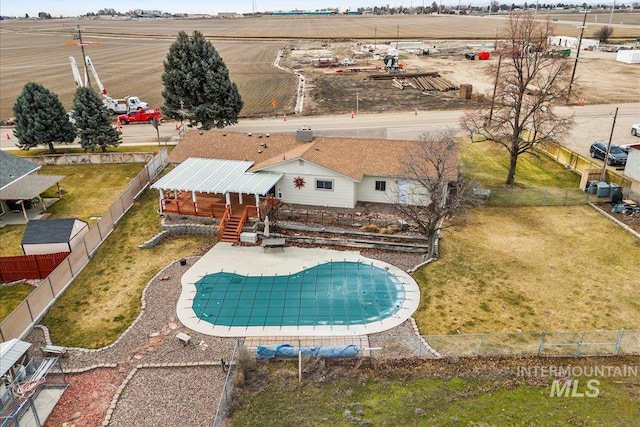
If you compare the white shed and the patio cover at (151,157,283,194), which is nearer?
the patio cover at (151,157,283,194)

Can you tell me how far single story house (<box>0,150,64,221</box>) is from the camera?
103 feet

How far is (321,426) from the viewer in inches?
615

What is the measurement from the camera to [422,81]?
2854 inches

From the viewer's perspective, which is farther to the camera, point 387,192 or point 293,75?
point 293,75

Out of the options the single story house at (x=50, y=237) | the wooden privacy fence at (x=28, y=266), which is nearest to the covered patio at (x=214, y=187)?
the single story house at (x=50, y=237)

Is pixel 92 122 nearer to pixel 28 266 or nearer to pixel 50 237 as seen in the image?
pixel 50 237

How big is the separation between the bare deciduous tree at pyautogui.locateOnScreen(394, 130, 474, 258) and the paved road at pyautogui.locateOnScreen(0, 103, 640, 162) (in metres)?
17.2

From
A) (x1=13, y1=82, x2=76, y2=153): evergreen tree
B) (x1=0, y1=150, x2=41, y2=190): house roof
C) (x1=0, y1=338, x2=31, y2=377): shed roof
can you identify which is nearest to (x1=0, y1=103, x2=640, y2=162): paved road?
(x1=13, y1=82, x2=76, y2=153): evergreen tree

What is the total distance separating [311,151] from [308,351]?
15574mm

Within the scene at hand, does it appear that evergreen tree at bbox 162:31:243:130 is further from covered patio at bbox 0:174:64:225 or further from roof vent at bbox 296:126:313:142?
roof vent at bbox 296:126:313:142

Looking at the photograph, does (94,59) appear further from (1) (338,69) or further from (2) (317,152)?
(2) (317,152)

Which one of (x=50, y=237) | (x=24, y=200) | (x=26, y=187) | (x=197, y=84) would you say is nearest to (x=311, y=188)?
(x=50, y=237)

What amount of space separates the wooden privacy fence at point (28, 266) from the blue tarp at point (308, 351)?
14.3 metres

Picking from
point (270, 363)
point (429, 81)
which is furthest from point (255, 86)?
point (270, 363)
